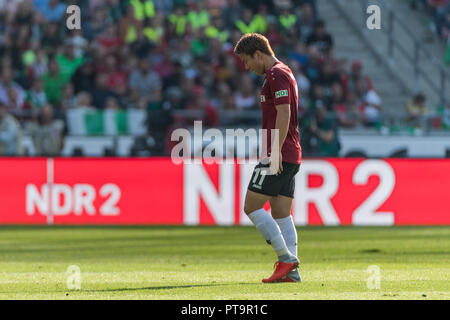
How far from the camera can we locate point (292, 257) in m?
9.77

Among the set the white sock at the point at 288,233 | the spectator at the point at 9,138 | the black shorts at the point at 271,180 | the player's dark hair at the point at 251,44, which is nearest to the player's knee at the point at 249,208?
the black shorts at the point at 271,180

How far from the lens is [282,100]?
943 centimetres

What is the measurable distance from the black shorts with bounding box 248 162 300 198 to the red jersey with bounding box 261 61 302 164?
86 mm

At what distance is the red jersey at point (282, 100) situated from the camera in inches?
372

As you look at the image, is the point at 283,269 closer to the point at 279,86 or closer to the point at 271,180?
the point at 271,180

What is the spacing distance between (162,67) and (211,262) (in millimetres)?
10748

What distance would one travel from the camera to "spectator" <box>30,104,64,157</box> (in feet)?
64.5

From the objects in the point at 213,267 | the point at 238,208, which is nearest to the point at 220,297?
the point at 213,267

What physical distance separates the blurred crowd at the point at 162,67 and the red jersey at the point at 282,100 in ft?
31.7

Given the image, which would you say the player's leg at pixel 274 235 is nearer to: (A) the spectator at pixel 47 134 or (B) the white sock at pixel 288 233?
(B) the white sock at pixel 288 233

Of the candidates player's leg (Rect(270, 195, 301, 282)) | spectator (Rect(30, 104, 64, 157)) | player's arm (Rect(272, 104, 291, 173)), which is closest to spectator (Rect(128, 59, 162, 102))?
spectator (Rect(30, 104, 64, 157))

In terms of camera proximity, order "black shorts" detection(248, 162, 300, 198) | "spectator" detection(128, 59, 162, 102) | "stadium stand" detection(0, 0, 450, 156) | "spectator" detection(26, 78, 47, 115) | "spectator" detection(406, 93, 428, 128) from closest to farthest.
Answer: "black shorts" detection(248, 162, 300, 198) < "stadium stand" detection(0, 0, 450, 156) < "spectator" detection(406, 93, 428, 128) < "spectator" detection(26, 78, 47, 115) < "spectator" detection(128, 59, 162, 102)

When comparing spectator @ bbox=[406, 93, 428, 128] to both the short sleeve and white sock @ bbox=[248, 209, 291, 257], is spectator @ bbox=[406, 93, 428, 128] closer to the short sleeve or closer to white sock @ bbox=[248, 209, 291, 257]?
white sock @ bbox=[248, 209, 291, 257]
